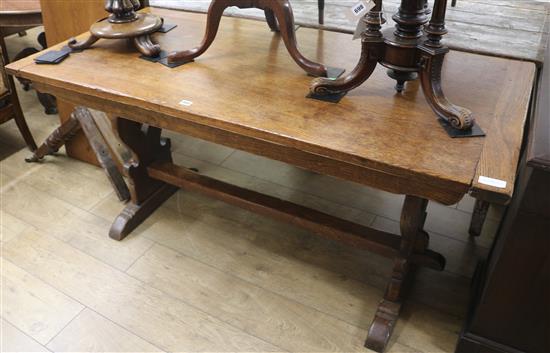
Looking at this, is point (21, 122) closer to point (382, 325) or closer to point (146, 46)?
point (146, 46)

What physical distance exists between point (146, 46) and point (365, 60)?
0.76 meters

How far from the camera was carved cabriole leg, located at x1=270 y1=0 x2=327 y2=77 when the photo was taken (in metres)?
1.44

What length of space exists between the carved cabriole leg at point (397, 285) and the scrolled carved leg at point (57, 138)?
1.62 metres

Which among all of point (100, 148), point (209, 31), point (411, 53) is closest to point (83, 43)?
point (209, 31)

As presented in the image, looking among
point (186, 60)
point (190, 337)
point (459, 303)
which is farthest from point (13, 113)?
point (459, 303)

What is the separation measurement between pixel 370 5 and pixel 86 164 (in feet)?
5.82

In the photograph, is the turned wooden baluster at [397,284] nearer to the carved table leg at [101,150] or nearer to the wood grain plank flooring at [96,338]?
the wood grain plank flooring at [96,338]

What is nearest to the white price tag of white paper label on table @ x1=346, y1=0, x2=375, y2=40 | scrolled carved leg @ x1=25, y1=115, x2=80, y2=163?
white paper label on table @ x1=346, y1=0, x2=375, y2=40

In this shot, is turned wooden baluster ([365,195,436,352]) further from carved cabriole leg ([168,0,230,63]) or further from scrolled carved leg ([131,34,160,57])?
scrolled carved leg ([131,34,160,57])

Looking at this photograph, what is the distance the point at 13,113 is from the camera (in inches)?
95.3

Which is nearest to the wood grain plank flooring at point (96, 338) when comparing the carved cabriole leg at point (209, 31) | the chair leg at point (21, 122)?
the carved cabriole leg at point (209, 31)

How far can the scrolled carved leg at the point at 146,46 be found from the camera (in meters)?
1.58

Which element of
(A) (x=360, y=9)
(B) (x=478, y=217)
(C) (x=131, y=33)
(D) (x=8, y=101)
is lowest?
(B) (x=478, y=217)

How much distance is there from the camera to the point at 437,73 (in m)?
1.21
